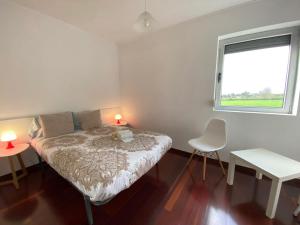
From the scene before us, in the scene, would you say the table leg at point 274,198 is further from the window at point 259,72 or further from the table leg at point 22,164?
the table leg at point 22,164

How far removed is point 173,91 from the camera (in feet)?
8.74

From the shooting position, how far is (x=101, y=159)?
4.45 feet

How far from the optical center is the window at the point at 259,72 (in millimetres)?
1837

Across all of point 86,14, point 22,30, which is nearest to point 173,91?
point 86,14

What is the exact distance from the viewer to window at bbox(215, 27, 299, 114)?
1.84 metres

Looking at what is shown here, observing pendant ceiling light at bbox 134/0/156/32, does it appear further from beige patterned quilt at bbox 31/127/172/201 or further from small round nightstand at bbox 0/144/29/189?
small round nightstand at bbox 0/144/29/189

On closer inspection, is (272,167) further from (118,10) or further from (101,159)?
(118,10)

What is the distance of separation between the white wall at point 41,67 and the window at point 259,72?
2.55 meters

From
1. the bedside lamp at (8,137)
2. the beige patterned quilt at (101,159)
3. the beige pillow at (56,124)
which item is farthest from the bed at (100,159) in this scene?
the bedside lamp at (8,137)

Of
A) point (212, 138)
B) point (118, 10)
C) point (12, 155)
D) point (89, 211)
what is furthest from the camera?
point (212, 138)

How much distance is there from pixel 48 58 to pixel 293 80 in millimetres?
3669

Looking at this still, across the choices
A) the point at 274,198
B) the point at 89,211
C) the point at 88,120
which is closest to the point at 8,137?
the point at 88,120

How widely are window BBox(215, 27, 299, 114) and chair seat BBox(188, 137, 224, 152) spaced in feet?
2.18

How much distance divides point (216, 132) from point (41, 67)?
3010 millimetres
